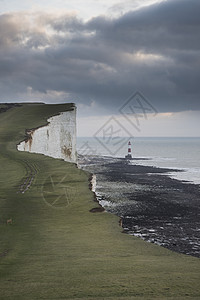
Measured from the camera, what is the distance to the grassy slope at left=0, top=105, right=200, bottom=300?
543cm

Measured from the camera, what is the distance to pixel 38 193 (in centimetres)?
1734

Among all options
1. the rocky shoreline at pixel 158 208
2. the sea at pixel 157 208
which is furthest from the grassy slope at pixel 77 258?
the rocky shoreline at pixel 158 208

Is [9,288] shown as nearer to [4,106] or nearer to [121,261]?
[121,261]

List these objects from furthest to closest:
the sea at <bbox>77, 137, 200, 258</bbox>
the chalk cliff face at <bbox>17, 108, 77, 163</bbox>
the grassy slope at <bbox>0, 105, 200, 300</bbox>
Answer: the chalk cliff face at <bbox>17, 108, 77, 163</bbox>, the sea at <bbox>77, 137, 200, 258</bbox>, the grassy slope at <bbox>0, 105, 200, 300</bbox>

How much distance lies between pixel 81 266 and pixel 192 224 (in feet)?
81.7

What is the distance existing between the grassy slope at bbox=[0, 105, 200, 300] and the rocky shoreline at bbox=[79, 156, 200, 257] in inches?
389

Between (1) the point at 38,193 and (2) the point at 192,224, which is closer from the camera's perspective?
(1) the point at 38,193

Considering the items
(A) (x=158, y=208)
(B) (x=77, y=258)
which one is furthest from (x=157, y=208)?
(B) (x=77, y=258)

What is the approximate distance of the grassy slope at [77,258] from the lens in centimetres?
543

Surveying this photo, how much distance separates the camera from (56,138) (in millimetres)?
47562

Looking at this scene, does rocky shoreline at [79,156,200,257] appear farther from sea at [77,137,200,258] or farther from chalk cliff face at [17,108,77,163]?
chalk cliff face at [17,108,77,163]

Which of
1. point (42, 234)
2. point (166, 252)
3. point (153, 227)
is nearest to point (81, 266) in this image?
point (166, 252)

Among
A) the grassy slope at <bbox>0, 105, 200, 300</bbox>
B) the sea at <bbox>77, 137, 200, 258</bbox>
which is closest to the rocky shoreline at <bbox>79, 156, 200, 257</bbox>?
the sea at <bbox>77, 137, 200, 258</bbox>

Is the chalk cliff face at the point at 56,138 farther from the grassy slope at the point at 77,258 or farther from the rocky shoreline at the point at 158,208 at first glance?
the grassy slope at the point at 77,258
